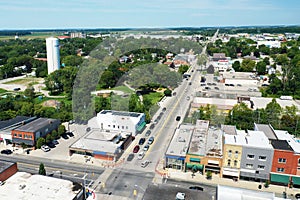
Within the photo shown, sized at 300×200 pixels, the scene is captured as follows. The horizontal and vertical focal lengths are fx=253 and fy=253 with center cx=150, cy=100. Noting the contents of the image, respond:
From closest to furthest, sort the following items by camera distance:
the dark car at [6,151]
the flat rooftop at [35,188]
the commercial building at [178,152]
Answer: the flat rooftop at [35,188]
the commercial building at [178,152]
the dark car at [6,151]

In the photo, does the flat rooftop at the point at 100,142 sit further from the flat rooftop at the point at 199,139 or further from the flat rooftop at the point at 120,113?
the flat rooftop at the point at 199,139

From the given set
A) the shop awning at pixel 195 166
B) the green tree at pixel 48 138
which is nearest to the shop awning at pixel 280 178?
the shop awning at pixel 195 166

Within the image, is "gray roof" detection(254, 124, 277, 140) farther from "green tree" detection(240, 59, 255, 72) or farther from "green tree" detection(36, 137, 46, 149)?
"green tree" detection(240, 59, 255, 72)

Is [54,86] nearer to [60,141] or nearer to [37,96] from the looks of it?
[37,96]

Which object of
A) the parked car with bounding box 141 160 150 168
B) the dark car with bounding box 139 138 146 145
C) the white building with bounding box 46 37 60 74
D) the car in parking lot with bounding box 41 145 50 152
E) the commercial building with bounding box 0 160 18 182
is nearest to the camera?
the commercial building with bounding box 0 160 18 182

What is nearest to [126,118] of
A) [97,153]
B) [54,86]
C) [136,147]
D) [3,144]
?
[136,147]

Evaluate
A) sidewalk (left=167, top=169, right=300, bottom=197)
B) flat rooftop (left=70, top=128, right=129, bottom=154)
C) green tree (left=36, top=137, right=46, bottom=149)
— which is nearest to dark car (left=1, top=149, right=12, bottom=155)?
green tree (left=36, top=137, right=46, bottom=149)

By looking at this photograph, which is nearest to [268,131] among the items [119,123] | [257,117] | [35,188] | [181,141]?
[257,117]
